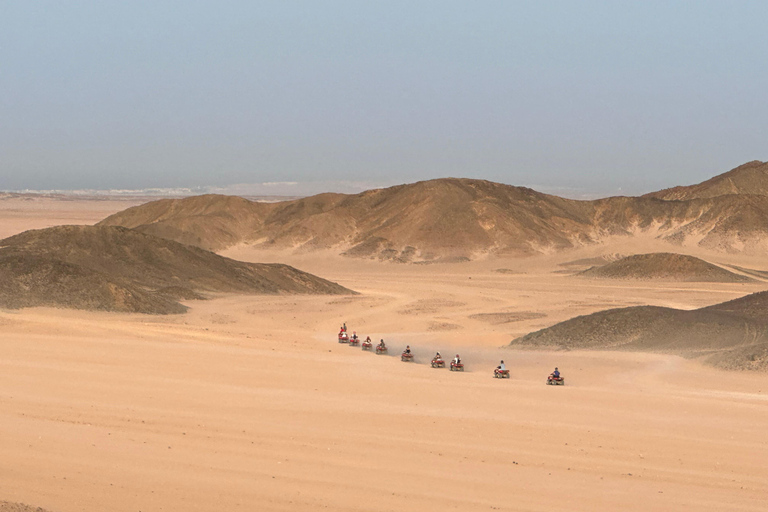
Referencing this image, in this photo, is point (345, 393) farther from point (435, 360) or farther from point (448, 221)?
point (448, 221)

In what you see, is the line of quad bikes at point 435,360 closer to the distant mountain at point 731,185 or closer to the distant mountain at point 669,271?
the distant mountain at point 669,271

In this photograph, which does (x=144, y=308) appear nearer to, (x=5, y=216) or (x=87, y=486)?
(x=87, y=486)

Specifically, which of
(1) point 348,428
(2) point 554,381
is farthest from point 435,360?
(1) point 348,428

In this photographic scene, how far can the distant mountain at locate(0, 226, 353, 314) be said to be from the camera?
41906mm

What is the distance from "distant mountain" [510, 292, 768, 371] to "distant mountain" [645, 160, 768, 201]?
114862mm

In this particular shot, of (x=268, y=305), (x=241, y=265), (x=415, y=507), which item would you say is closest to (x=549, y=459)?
(x=415, y=507)

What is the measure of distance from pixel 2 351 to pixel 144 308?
62.2ft

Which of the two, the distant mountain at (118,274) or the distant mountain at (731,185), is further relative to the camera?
the distant mountain at (731,185)

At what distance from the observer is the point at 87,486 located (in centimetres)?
1255

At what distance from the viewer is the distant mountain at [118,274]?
41.9 m

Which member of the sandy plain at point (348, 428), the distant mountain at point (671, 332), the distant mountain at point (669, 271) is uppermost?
the distant mountain at point (669, 271)

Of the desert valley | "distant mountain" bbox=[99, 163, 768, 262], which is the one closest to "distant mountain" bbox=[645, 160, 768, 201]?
"distant mountain" bbox=[99, 163, 768, 262]

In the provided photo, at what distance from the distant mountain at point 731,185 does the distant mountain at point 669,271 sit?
206 ft

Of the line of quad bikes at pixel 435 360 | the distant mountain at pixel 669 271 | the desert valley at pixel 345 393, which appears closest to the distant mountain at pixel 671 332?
the desert valley at pixel 345 393
